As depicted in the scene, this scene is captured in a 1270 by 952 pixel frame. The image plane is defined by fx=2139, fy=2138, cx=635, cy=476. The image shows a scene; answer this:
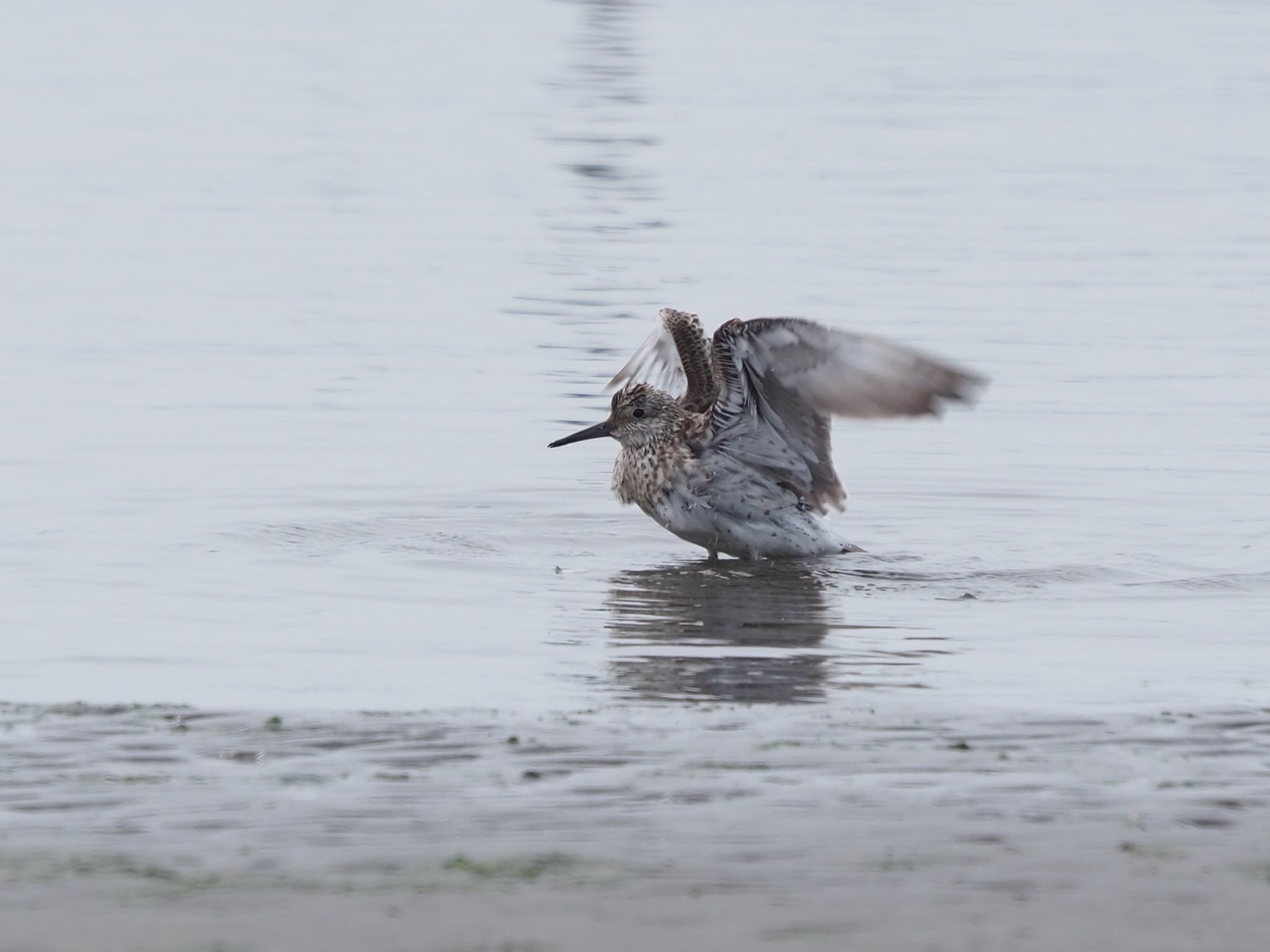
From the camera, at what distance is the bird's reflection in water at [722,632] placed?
6.92 m

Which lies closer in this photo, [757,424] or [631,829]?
[631,829]

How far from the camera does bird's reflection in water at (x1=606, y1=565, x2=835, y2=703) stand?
22.7 ft

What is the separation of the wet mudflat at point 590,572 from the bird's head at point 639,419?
482 mm

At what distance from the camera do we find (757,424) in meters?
10.0

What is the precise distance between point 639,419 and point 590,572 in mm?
1314

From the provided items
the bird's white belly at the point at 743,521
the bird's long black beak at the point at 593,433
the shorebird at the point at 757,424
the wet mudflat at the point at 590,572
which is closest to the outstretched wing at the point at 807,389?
the shorebird at the point at 757,424

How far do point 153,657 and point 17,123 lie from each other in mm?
21782

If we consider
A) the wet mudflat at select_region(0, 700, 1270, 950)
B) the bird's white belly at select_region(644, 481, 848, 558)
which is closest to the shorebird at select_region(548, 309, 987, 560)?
the bird's white belly at select_region(644, 481, 848, 558)

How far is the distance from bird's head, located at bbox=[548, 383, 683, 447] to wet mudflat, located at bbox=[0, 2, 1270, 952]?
0.48 m

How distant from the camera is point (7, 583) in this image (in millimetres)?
8562

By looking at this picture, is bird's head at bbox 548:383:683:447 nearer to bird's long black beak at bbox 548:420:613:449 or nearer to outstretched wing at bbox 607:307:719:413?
bird's long black beak at bbox 548:420:613:449

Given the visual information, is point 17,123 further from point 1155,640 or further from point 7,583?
point 1155,640

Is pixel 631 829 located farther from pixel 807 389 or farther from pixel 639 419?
pixel 639 419

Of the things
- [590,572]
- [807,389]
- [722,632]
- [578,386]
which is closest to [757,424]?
[807,389]
